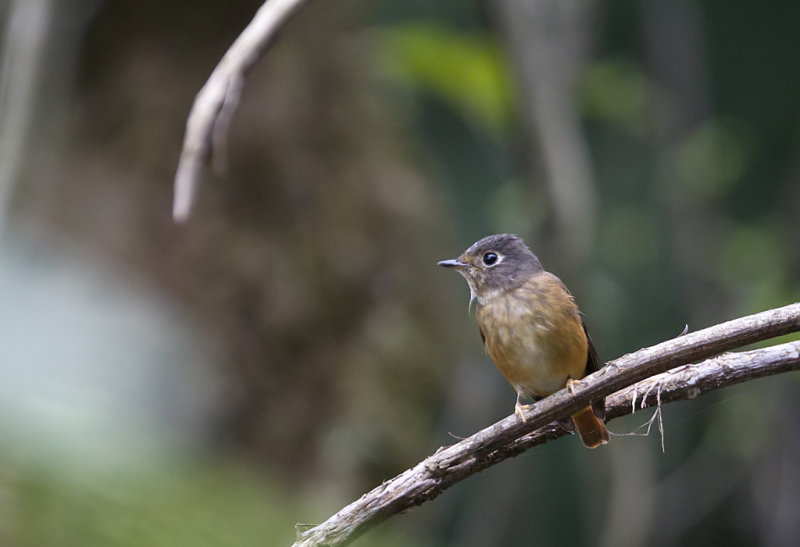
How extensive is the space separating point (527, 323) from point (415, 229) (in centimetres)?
265

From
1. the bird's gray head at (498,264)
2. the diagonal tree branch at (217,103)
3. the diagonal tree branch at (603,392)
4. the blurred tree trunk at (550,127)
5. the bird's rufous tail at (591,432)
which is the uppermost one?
the blurred tree trunk at (550,127)

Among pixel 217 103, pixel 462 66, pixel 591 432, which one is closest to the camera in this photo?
pixel 217 103

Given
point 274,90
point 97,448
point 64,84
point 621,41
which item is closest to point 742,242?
point 621,41

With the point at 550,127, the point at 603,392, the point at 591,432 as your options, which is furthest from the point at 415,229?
the point at 603,392

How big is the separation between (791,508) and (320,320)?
2.58 meters

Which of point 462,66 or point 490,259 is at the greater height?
point 462,66

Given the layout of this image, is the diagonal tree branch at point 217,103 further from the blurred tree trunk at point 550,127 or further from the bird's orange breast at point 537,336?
the blurred tree trunk at point 550,127

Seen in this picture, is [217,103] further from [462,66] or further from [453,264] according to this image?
[462,66]

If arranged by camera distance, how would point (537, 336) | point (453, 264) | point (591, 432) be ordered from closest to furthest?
point (591, 432) → point (537, 336) → point (453, 264)

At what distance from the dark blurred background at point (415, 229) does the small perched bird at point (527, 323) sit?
1.03ft

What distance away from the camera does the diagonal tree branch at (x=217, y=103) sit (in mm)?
1188

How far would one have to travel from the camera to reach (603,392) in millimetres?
1400

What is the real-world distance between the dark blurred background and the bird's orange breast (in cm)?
33

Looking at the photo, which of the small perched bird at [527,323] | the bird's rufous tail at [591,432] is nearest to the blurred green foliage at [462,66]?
the small perched bird at [527,323]
